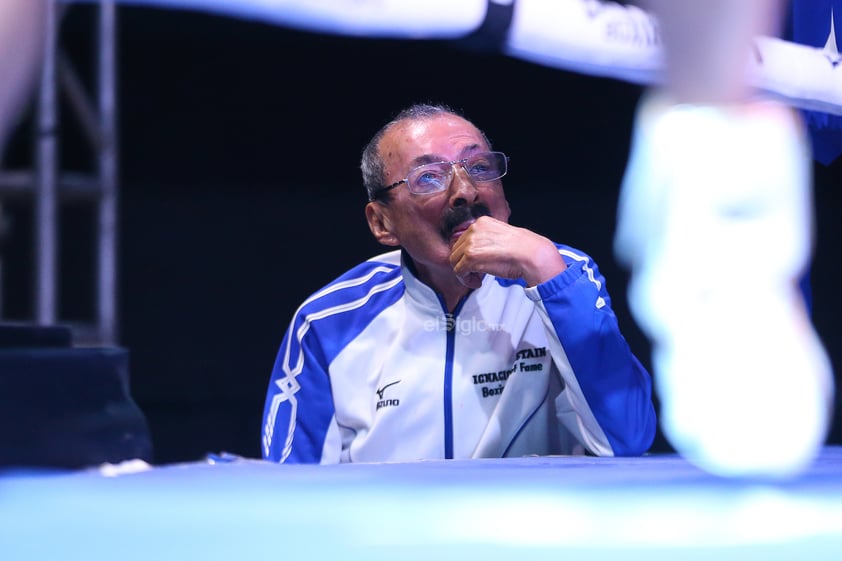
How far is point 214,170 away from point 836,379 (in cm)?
261

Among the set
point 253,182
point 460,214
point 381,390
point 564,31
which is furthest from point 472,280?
point 253,182

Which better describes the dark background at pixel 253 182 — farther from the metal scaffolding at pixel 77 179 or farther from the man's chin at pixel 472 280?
the man's chin at pixel 472 280

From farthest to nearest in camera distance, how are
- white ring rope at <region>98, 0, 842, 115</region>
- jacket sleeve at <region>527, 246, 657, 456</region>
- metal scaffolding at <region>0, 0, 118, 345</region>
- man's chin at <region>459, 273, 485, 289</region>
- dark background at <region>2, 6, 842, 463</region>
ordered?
1. dark background at <region>2, 6, 842, 463</region>
2. metal scaffolding at <region>0, 0, 118, 345</region>
3. man's chin at <region>459, 273, 485, 289</region>
4. jacket sleeve at <region>527, 246, 657, 456</region>
5. white ring rope at <region>98, 0, 842, 115</region>

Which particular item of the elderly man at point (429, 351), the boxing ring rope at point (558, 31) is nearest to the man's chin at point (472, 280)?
the elderly man at point (429, 351)

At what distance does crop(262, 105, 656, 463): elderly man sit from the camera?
1.59 metres

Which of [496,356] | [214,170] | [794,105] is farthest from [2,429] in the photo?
[214,170]

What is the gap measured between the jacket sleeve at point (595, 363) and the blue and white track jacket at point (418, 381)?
3.8 inches

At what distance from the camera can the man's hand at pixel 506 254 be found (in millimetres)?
1381

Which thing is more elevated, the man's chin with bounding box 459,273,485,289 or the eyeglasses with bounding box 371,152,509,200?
the eyeglasses with bounding box 371,152,509,200

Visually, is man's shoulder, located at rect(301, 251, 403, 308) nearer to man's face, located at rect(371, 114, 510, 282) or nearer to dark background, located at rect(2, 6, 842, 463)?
man's face, located at rect(371, 114, 510, 282)

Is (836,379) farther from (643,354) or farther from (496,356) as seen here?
(496,356)

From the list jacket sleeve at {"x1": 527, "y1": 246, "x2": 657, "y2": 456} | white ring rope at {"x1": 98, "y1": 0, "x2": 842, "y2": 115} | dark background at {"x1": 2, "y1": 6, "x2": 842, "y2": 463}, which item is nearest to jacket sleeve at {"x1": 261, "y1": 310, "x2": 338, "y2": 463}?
jacket sleeve at {"x1": 527, "y1": 246, "x2": 657, "y2": 456}

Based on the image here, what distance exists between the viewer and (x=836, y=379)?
352cm

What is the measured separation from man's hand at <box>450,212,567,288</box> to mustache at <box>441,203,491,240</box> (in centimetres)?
15
